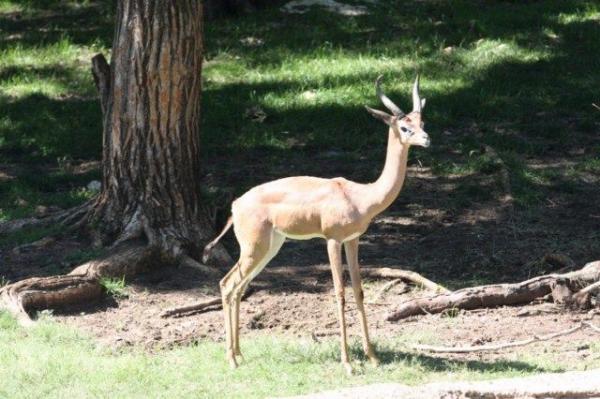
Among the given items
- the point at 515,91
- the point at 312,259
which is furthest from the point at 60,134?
the point at 515,91

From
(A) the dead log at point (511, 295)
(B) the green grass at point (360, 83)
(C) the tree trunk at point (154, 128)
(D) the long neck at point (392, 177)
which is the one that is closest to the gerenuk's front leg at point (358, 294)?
(D) the long neck at point (392, 177)

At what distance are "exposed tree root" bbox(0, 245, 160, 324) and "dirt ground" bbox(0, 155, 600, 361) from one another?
0.11 m

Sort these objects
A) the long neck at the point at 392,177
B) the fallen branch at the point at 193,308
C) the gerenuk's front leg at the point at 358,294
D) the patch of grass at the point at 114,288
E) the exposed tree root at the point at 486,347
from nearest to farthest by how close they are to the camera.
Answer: the long neck at the point at 392,177
the gerenuk's front leg at the point at 358,294
the exposed tree root at the point at 486,347
the fallen branch at the point at 193,308
the patch of grass at the point at 114,288

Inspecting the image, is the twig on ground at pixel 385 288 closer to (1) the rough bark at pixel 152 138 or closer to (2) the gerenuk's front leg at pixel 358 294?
(1) the rough bark at pixel 152 138

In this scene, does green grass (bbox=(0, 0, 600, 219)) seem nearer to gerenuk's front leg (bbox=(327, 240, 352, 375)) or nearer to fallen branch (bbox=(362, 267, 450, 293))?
fallen branch (bbox=(362, 267, 450, 293))

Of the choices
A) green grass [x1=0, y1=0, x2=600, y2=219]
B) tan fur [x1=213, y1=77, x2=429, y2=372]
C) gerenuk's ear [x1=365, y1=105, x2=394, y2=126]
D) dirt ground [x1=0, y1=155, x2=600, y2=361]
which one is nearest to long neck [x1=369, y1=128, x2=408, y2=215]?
tan fur [x1=213, y1=77, x2=429, y2=372]

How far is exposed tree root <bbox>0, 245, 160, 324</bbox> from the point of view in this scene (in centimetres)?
826

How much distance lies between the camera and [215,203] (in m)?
10.0

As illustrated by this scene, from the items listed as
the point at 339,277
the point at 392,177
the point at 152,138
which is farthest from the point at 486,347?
the point at 152,138

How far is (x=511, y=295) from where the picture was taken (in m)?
8.24

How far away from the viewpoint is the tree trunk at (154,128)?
362 inches

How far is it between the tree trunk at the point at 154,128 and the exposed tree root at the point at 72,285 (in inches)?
8.9

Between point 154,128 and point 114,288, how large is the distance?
4.42 ft

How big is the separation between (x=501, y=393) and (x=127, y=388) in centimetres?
211
